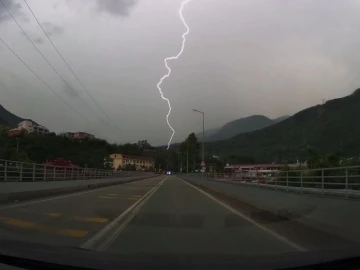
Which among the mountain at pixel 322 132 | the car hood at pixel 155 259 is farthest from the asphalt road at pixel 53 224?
the mountain at pixel 322 132

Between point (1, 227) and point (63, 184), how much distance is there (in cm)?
1805

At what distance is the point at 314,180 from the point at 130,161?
477 feet

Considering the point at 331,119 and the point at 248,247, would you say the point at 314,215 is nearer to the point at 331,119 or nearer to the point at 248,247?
the point at 248,247

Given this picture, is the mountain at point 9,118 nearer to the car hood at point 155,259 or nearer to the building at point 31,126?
the building at point 31,126

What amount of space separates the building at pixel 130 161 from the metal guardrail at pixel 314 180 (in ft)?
324

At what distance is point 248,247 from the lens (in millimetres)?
7996

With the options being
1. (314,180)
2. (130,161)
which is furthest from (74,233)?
(130,161)

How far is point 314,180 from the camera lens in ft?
65.8

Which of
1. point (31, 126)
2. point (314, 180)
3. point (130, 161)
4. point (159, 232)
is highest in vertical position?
point (31, 126)

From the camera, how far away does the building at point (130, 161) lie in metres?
140

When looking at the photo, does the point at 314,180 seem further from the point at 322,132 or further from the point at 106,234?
the point at 322,132

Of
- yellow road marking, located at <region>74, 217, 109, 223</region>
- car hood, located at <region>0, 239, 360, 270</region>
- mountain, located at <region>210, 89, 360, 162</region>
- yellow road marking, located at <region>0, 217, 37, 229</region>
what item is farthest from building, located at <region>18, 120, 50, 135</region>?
car hood, located at <region>0, 239, 360, 270</region>

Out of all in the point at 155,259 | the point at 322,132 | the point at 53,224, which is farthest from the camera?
the point at 322,132

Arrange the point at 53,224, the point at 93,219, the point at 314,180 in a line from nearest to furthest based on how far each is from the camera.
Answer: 1. the point at 53,224
2. the point at 93,219
3. the point at 314,180
